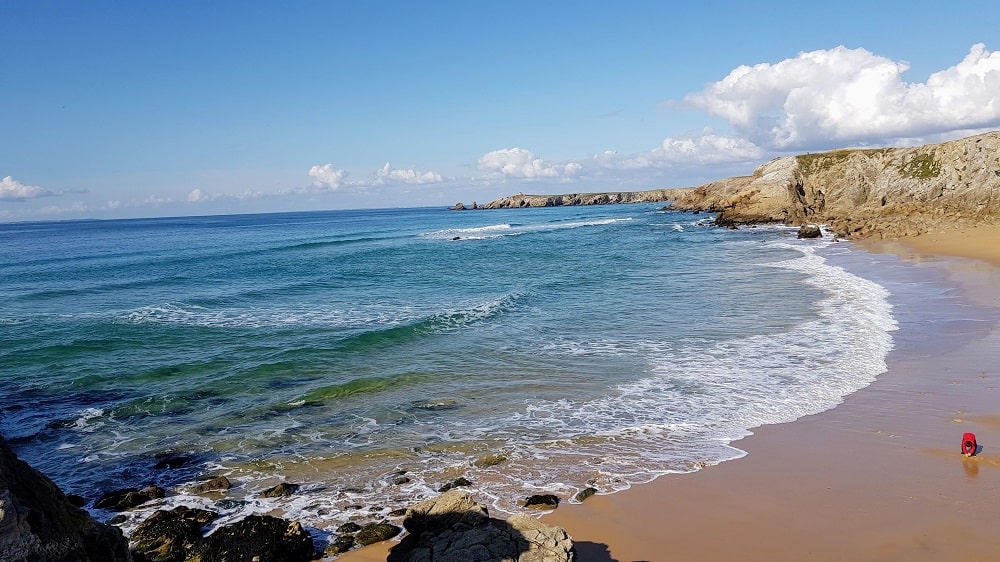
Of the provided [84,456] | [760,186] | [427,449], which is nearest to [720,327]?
[427,449]

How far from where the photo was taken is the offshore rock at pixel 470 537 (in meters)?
6.02

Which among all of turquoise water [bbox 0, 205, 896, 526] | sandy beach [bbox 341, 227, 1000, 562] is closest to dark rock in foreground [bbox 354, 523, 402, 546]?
sandy beach [bbox 341, 227, 1000, 562]

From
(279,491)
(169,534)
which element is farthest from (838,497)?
(169,534)

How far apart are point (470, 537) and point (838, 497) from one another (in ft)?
17.6

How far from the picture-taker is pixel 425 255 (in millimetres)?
48781

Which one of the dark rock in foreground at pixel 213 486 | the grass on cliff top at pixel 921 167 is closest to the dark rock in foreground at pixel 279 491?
the dark rock in foreground at pixel 213 486

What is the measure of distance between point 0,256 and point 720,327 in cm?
6308

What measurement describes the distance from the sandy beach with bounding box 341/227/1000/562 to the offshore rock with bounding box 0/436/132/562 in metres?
3.11

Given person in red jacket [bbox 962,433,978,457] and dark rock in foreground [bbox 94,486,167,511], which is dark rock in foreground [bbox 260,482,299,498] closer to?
dark rock in foreground [bbox 94,486,167,511]

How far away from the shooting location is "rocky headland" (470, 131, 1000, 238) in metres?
50.1

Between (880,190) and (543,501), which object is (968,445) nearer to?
(543,501)

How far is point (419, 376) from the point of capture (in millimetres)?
15852

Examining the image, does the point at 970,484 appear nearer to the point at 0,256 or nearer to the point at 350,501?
the point at 350,501

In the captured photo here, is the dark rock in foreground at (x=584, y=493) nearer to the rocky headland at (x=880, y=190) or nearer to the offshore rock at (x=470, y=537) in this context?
the offshore rock at (x=470, y=537)
